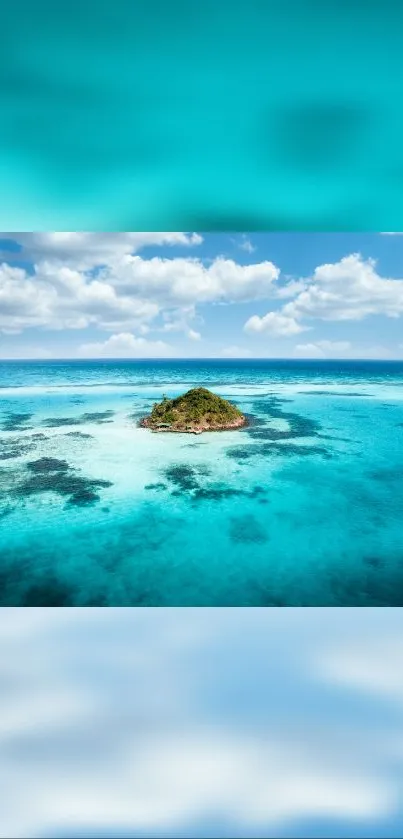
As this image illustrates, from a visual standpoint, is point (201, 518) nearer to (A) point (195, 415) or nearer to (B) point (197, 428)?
(B) point (197, 428)

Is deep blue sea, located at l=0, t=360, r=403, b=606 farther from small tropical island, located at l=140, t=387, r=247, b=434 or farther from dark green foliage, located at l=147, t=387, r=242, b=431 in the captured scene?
dark green foliage, located at l=147, t=387, r=242, b=431

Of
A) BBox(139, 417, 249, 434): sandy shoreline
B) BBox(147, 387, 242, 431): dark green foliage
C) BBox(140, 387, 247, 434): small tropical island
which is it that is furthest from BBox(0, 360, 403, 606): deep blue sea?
BBox(147, 387, 242, 431): dark green foliage
